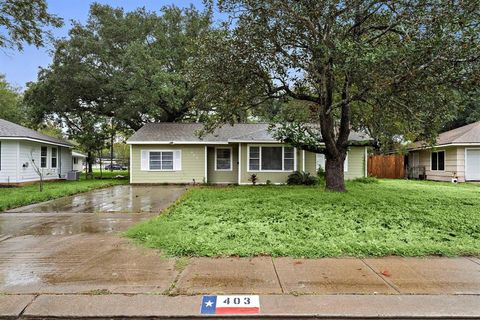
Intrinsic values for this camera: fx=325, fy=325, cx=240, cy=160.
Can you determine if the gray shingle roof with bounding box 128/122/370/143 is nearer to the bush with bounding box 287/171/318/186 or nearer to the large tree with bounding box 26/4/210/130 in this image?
the large tree with bounding box 26/4/210/130

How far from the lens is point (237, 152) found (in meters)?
18.6

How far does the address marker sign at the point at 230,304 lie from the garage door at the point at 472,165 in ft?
65.9

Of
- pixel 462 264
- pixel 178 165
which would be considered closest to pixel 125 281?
pixel 462 264

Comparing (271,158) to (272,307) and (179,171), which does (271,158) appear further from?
(272,307)

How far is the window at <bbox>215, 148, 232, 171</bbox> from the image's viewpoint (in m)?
18.8

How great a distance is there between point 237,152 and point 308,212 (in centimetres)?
1113

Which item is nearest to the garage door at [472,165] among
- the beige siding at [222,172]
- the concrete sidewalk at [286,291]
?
the beige siding at [222,172]

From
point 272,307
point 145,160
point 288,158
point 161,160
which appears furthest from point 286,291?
point 145,160

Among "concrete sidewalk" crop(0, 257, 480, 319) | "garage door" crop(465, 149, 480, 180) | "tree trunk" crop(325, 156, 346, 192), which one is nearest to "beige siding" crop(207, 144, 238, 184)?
"tree trunk" crop(325, 156, 346, 192)

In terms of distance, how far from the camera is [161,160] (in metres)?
18.6

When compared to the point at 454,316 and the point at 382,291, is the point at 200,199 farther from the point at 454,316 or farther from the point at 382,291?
the point at 454,316

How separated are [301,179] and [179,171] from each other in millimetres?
6881

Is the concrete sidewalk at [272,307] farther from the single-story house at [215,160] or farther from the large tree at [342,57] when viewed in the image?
the single-story house at [215,160]

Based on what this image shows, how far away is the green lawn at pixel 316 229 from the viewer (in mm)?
5129
